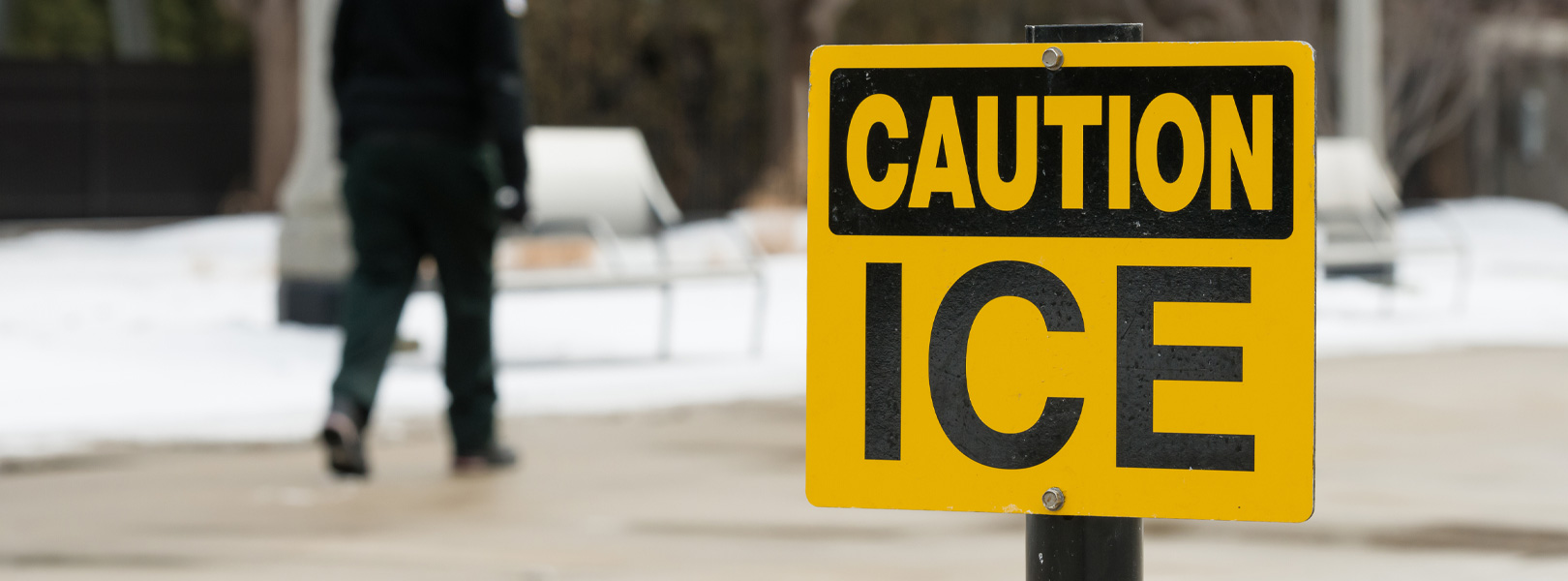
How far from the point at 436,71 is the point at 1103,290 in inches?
158

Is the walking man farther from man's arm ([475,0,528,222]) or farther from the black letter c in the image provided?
the black letter c

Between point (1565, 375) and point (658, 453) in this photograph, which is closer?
point (658, 453)

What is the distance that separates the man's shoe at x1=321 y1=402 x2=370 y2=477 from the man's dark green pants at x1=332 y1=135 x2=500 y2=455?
131mm

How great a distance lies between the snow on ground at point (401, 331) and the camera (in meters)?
7.56

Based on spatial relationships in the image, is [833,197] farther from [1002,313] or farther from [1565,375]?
[1565,375]

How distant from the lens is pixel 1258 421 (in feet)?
7.16

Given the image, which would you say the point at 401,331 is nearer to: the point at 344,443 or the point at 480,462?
the point at 480,462

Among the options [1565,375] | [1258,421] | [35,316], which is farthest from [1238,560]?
[35,316]

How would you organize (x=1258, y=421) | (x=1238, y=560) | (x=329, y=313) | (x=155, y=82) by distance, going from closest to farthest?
(x=1258, y=421)
(x=1238, y=560)
(x=329, y=313)
(x=155, y=82)

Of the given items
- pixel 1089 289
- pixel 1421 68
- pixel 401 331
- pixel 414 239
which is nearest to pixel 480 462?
pixel 414 239

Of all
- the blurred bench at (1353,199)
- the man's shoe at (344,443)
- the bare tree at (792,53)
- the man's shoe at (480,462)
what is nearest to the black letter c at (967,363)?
the man's shoe at (344,443)

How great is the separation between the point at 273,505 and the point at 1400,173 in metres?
18.6

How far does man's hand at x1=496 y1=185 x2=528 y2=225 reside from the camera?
19.4 feet

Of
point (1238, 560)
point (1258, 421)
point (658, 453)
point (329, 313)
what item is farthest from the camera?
point (329, 313)
